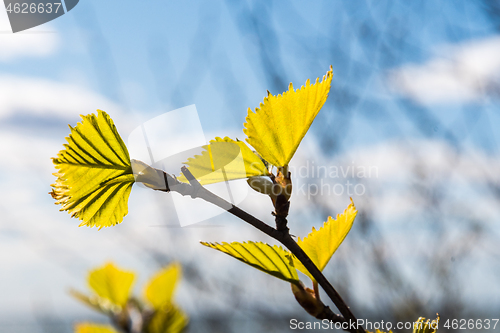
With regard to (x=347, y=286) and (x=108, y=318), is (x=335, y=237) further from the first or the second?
(x=347, y=286)

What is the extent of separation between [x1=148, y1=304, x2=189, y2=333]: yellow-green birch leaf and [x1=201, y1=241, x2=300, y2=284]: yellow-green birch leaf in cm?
15

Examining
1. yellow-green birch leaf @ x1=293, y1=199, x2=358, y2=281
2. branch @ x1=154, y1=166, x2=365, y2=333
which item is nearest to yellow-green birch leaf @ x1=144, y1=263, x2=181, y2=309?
branch @ x1=154, y1=166, x2=365, y2=333

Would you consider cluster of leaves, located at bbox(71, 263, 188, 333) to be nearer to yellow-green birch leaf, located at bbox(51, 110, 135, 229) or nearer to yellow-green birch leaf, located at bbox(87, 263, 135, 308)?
yellow-green birch leaf, located at bbox(87, 263, 135, 308)

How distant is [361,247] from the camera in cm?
193

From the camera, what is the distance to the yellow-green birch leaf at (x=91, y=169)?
0.89ft

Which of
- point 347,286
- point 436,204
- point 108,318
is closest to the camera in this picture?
point 108,318

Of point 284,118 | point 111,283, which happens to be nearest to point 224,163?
point 284,118

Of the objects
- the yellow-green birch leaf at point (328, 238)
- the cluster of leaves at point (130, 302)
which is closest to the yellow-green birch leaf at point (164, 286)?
the cluster of leaves at point (130, 302)

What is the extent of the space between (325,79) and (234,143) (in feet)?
0.31

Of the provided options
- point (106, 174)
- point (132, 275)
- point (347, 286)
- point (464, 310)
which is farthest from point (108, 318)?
point (464, 310)

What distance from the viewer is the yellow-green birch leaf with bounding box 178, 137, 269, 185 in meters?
0.30

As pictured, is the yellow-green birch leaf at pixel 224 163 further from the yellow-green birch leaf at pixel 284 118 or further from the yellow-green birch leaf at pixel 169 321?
the yellow-green birch leaf at pixel 169 321

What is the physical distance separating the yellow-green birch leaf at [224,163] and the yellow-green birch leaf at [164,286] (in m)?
0.18

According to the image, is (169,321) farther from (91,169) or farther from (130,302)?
(91,169)
